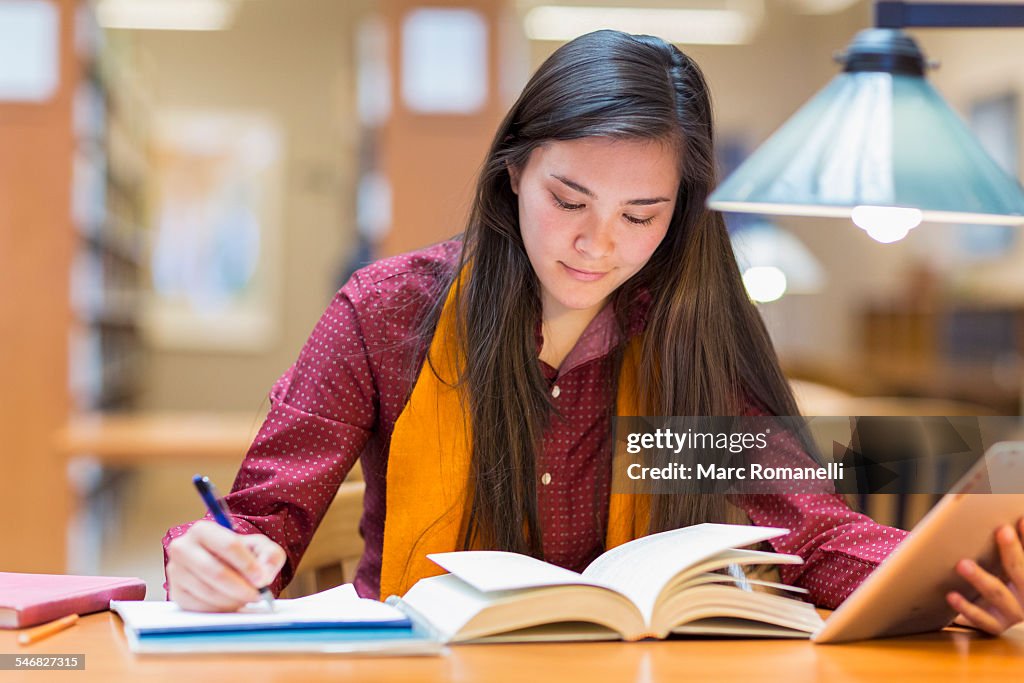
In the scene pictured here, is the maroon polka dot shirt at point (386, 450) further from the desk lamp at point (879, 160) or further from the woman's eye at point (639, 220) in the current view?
the desk lamp at point (879, 160)

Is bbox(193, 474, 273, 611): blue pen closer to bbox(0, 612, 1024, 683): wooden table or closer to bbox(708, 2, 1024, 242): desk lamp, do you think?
bbox(0, 612, 1024, 683): wooden table

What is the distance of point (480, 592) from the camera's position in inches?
42.0

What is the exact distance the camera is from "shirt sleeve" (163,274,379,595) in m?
1.29

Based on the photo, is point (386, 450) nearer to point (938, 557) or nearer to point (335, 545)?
point (335, 545)

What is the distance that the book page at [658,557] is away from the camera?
107cm

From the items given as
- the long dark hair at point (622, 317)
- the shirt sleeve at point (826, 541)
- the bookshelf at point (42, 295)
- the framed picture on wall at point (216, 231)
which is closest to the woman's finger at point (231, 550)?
the long dark hair at point (622, 317)

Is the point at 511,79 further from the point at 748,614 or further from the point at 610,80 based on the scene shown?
the point at 748,614

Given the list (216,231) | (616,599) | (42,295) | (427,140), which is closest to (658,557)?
(616,599)

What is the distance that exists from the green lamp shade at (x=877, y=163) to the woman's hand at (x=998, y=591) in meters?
0.30

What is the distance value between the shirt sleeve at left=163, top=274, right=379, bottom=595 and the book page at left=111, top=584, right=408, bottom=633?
0.46ft

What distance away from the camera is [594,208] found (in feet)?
4.25

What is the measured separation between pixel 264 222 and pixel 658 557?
736cm

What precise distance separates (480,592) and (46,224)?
3527 millimetres

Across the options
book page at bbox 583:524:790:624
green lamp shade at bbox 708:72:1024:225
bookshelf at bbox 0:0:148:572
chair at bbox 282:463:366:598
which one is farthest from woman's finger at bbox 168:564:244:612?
bookshelf at bbox 0:0:148:572
